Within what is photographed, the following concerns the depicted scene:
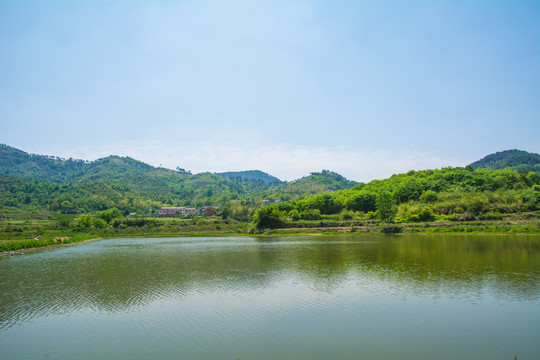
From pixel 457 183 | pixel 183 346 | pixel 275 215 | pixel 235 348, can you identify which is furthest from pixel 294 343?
pixel 457 183

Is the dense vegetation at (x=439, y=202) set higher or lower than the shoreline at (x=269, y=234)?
higher

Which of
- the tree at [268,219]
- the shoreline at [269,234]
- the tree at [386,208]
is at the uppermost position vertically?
the tree at [386,208]

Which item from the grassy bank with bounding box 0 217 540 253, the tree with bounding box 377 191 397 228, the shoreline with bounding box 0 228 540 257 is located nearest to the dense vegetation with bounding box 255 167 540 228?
the tree with bounding box 377 191 397 228

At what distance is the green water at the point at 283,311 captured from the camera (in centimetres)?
1230

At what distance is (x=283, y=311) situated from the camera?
1675cm

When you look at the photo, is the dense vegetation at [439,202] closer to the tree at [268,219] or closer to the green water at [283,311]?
the tree at [268,219]

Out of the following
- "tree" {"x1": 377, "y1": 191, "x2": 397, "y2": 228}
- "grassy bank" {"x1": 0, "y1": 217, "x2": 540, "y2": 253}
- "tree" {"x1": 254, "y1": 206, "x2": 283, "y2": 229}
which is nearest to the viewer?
"grassy bank" {"x1": 0, "y1": 217, "x2": 540, "y2": 253}

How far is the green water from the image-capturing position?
40.4 feet

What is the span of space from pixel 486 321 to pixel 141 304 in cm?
1748

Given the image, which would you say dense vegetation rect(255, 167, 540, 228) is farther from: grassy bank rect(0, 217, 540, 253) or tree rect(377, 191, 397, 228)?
grassy bank rect(0, 217, 540, 253)

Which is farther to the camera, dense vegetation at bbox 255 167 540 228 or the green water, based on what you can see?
dense vegetation at bbox 255 167 540 228

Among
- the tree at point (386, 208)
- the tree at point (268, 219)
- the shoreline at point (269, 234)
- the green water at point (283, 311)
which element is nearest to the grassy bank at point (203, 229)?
the shoreline at point (269, 234)

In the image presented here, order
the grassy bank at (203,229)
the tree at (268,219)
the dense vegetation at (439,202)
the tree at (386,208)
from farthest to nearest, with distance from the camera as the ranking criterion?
1. the tree at (268,219)
2. the tree at (386,208)
3. the dense vegetation at (439,202)
4. the grassy bank at (203,229)

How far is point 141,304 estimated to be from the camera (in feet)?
61.4
